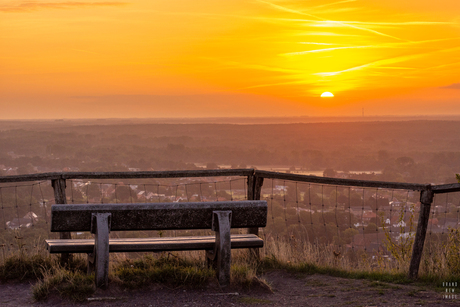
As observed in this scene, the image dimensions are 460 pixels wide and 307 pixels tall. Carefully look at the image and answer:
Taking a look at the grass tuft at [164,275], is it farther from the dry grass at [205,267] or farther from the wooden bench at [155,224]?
the wooden bench at [155,224]

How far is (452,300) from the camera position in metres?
4.64

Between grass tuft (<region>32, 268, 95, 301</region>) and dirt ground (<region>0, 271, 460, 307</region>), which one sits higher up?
grass tuft (<region>32, 268, 95, 301</region>)

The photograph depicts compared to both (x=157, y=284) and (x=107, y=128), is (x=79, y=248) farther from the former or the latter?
(x=107, y=128)

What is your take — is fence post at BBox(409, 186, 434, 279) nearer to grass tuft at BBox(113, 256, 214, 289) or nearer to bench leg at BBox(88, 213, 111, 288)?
grass tuft at BBox(113, 256, 214, 289)

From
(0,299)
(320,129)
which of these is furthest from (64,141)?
(0,299)

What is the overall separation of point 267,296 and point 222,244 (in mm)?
813

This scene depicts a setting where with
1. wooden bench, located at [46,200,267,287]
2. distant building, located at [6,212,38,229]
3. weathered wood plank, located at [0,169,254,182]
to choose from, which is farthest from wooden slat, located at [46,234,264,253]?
distant building, located at [6,212,38,229]

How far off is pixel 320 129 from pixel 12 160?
161 feet

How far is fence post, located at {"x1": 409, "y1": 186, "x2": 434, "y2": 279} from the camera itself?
18.5ft

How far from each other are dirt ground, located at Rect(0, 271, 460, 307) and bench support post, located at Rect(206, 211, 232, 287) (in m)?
0.15

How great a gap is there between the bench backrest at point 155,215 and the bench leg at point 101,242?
0.05 metres

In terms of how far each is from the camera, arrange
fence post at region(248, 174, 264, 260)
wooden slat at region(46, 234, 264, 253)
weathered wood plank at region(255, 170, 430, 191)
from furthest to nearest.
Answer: fence post at region(248, 174, 264, 260) < weathered wood plank at region(255, 170, 430, 191) < wooden slat at region(46, 234, 264, 253)

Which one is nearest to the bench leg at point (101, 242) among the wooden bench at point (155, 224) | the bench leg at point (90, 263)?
the wooden bench at point (155, 224)

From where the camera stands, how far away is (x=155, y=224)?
185 inches
